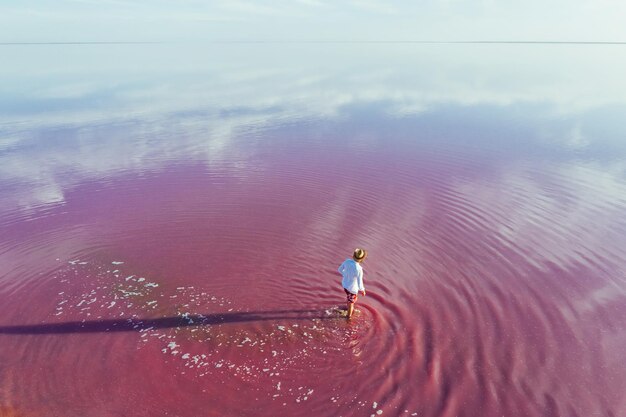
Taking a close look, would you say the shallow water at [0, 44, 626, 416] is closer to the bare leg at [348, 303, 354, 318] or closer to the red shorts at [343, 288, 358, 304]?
the bare leg at [348, 303, 354, 318]

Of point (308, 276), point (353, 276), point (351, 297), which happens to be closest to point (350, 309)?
point (351, 297)

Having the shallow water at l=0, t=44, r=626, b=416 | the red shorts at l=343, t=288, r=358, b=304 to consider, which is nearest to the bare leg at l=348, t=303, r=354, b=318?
the red shorts at l=343, t=288, r=358, b=304

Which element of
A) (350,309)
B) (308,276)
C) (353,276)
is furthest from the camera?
(308,276)

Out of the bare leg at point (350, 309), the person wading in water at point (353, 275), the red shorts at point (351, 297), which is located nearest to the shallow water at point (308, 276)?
the bare leg at point (350, 309)

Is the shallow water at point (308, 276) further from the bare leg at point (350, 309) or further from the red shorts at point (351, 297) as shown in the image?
the red shorts at point (351, 297)

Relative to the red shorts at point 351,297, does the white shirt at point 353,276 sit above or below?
above

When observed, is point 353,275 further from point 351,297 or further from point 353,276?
point 351,297
